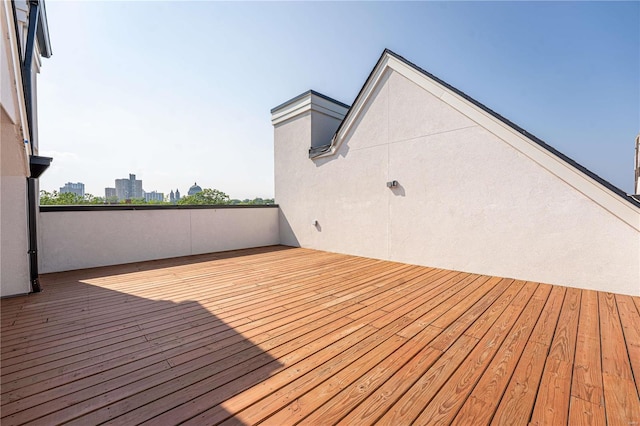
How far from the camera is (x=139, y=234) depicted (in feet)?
18.7

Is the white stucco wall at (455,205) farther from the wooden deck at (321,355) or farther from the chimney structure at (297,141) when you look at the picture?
the wooden deck at (321,355)

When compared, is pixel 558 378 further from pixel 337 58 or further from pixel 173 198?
pixel 173 198

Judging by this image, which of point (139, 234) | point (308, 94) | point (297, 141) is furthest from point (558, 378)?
point (308, 94)

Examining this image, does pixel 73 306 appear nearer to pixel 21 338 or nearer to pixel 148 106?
pixel 21 338

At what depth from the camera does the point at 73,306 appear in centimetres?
304

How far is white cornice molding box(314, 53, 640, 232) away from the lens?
11.3ft

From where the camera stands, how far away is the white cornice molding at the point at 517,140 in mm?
3441

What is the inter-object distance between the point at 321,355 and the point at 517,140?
4633mm

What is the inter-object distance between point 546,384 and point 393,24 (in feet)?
27.1

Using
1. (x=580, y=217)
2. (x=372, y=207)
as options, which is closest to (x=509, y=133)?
(x=580, y=217)

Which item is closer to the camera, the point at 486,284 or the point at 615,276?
the point at 615,276

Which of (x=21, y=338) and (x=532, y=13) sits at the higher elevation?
(x=532, y=13)

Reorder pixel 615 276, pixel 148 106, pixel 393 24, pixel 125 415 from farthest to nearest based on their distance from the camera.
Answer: pixel 148 106 < pixel 393 24 < pixel 615 276 < pixel 125 415

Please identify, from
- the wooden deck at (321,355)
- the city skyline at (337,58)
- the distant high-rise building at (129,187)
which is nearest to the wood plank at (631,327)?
the wooden deck at (321,355)
